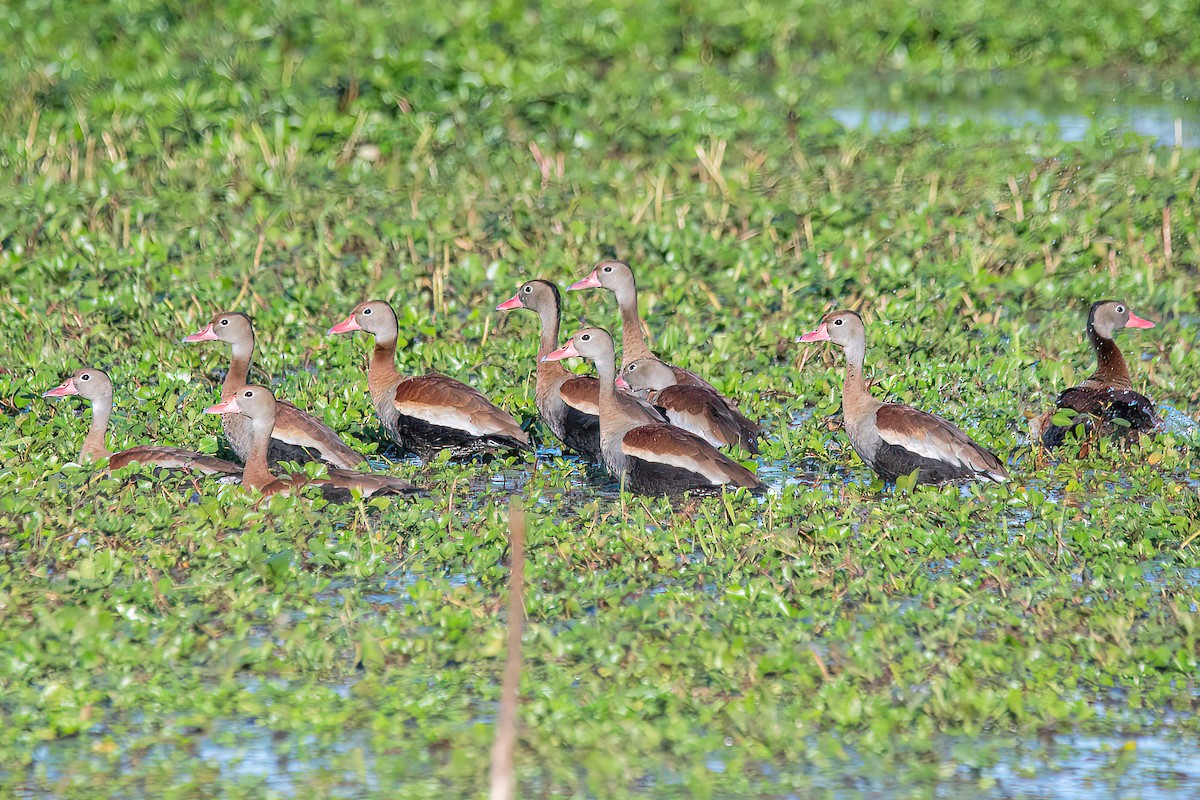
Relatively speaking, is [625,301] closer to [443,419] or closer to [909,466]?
[443,419]

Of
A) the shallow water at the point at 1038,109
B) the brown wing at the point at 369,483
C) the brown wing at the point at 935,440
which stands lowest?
the brown wing at the point at 369,483

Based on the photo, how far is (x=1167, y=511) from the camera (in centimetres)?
698

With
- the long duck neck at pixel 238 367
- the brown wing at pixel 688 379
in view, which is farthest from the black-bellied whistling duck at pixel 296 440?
the brown wing at pixel 688 379

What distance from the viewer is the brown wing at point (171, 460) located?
7.31 m

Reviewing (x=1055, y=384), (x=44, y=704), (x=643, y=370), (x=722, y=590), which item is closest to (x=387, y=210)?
(x=643, y=370)

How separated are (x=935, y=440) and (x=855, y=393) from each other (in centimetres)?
58

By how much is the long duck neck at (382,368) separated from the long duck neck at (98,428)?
4.07 ft

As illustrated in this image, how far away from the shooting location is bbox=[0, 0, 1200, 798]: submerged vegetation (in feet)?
16.9

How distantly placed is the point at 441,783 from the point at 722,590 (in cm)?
174

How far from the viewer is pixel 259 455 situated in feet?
24.6

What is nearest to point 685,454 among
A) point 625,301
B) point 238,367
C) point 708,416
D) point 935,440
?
point 708,416

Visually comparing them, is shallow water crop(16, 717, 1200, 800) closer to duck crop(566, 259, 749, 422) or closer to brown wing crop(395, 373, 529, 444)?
brown wing crop(395, 373, 529, 444)

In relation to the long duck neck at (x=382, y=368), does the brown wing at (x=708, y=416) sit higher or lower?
lower

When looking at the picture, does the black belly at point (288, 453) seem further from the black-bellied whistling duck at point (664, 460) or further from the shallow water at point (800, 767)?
the shallow water at point (800, 767)
